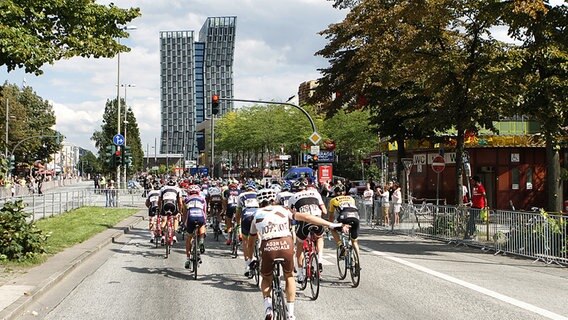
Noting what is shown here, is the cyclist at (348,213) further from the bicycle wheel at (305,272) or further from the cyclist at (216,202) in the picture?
the cyclist at (216,202)

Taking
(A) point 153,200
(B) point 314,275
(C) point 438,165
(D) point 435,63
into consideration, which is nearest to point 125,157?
(C) point 438,165

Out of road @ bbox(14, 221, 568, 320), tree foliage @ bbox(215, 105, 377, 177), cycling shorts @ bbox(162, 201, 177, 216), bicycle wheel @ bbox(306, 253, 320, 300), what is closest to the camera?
road @ bbox(14, 221, 568, 320)

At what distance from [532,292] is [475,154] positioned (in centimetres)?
2382

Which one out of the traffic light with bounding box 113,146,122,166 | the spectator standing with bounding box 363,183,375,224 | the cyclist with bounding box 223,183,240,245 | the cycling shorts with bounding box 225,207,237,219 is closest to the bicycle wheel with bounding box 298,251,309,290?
the cyclist with bounding box 223,183,240,245

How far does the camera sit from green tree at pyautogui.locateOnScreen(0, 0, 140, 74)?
12219 millimetres

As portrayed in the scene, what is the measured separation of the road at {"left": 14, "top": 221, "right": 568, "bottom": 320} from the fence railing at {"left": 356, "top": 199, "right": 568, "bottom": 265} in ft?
1.63

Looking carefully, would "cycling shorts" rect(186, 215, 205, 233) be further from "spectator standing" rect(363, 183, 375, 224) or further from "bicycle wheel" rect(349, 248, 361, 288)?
"spectator standing" rect(363, 183, 375, 224)

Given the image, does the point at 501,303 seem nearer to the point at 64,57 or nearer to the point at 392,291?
the point at 392,291

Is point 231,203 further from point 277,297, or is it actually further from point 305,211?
point 277,297

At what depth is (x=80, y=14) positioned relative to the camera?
13570mm

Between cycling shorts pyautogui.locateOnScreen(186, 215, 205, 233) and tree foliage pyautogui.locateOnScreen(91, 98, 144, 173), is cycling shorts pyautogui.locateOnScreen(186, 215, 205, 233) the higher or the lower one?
the lower one

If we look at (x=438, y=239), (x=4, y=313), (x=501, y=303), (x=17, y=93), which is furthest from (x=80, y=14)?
(x=17, y=93)

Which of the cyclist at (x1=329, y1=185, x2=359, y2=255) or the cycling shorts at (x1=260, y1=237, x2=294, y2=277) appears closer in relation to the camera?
the cycling shorts at (x1=260, y1=237, x2=294, y2=277)

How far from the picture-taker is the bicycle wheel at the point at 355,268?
1070 cm
